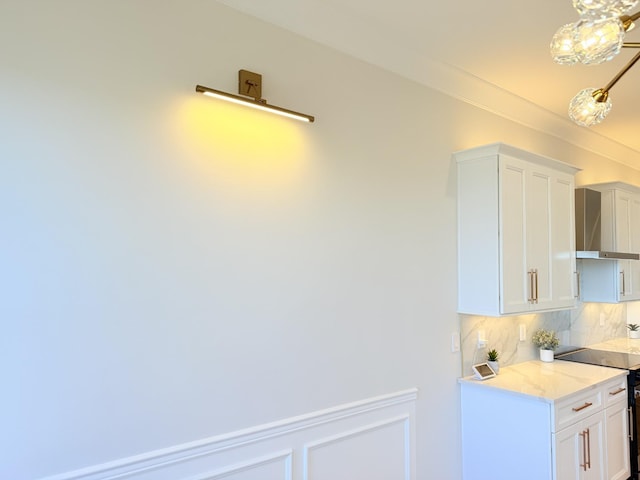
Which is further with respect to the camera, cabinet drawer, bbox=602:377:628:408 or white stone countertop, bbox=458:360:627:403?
cabinet drawer, bbox=602:377:628:408

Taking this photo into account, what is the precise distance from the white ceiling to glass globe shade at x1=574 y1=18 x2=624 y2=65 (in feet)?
3.83

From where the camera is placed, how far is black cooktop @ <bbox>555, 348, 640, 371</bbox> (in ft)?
11.1

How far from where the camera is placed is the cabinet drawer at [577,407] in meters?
2.49

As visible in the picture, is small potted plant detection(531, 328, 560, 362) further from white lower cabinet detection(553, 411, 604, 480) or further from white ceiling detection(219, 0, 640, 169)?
white ceiling detection(219, 0, 640, 169)

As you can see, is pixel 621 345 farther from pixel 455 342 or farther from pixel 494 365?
pixel 455 342

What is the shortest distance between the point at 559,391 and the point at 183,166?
2.46 m

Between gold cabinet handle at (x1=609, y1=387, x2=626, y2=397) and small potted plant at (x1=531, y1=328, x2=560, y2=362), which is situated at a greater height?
small potted plant at (x1=531, y1=328, x2=560, y2=362)

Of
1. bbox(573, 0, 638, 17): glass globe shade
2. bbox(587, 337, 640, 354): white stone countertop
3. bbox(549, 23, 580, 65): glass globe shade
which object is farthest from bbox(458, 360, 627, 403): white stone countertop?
bbox(573, 0, 638, 17): glass globe shade

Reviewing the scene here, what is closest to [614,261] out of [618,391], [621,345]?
[621,345]

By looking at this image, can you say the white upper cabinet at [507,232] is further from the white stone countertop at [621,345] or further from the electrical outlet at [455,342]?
the white stone countertop at [621,345]

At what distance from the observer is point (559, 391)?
259 cm

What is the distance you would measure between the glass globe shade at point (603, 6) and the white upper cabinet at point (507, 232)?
1580mm

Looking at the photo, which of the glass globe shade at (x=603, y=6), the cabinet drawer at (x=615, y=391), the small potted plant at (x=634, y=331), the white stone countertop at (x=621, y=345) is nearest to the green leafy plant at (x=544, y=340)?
the cabinet drawer at (x=615, y=391)

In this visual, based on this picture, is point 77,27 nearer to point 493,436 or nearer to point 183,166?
point 183,166
